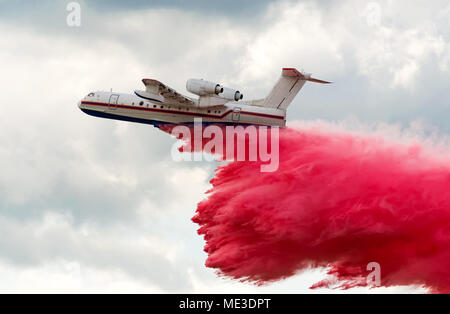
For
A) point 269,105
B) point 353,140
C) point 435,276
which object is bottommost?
point 435,276

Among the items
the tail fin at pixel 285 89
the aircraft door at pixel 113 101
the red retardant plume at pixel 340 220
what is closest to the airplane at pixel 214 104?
the tail fin at pixel 285 89

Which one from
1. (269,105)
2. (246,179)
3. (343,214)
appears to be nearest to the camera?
(343,214)

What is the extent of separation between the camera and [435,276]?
2967cm

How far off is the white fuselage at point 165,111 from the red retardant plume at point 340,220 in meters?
3.16

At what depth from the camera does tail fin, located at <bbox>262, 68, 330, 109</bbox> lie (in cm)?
3325

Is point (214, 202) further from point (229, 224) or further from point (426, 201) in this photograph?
point (426, 201)

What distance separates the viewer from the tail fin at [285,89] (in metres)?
33.2

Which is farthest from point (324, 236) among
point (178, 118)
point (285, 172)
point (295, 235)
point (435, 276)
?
point (178, 118)

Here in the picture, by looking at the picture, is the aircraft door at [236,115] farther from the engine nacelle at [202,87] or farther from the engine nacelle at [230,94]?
the engine nacelle at [202,87]

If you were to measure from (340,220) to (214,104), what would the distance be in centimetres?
902

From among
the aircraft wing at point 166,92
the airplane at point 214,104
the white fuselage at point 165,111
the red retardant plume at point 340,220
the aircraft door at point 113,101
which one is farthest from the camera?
the aircraft door at point 113,101

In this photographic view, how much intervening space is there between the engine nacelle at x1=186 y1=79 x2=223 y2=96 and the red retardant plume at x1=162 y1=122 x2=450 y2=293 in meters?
4.97

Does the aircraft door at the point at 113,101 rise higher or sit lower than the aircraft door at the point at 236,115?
higher

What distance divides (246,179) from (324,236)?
4.63 metres
